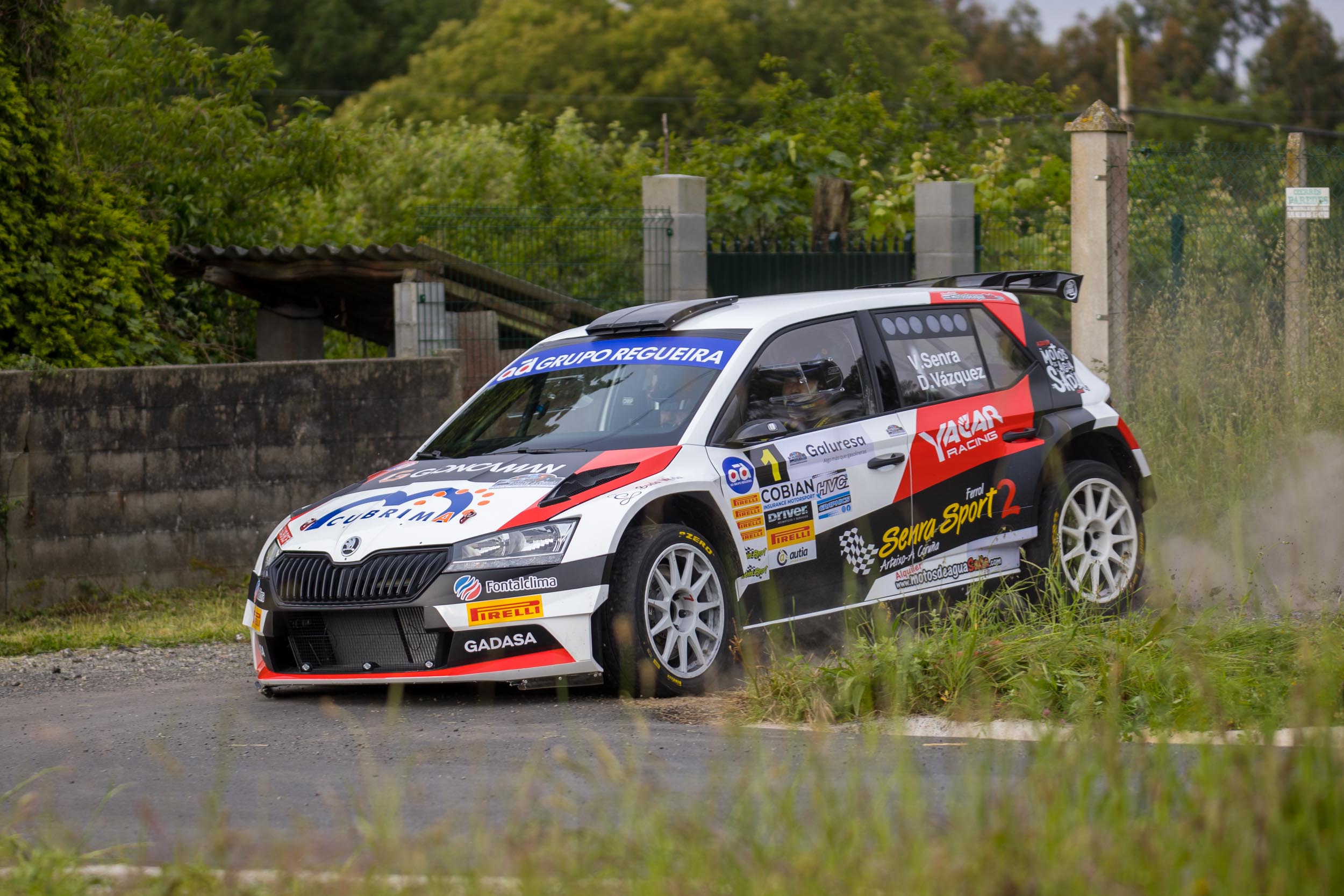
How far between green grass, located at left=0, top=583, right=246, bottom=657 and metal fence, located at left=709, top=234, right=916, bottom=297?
5045mm

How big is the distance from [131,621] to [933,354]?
17.2ft

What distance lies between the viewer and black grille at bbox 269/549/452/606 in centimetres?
648

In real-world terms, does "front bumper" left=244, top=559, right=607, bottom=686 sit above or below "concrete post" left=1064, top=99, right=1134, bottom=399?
below

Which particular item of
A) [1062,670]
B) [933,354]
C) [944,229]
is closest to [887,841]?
[1062,670]

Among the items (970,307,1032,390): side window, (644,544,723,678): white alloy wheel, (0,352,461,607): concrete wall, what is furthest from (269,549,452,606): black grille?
(0,352,461,607): concrete wall

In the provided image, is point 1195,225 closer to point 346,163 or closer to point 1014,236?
point 1014,236

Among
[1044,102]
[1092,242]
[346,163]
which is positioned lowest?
[1092,242]

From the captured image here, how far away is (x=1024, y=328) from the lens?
8727 mm

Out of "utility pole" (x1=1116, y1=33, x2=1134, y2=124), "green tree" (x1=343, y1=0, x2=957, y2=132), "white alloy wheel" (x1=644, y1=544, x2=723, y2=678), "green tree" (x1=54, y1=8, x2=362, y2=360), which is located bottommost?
"white alloy wheel" (x1=644, y1=544, x2=723, y2=678)

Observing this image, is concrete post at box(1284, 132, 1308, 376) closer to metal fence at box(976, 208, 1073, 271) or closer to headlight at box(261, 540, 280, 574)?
metal fence at box(976, 208, 1073, 271)

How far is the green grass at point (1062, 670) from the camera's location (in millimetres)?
5406

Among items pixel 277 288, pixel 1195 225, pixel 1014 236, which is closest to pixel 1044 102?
pixel 1014 236

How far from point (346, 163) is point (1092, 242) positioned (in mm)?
7212

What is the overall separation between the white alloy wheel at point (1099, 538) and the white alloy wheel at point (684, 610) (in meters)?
2.26
